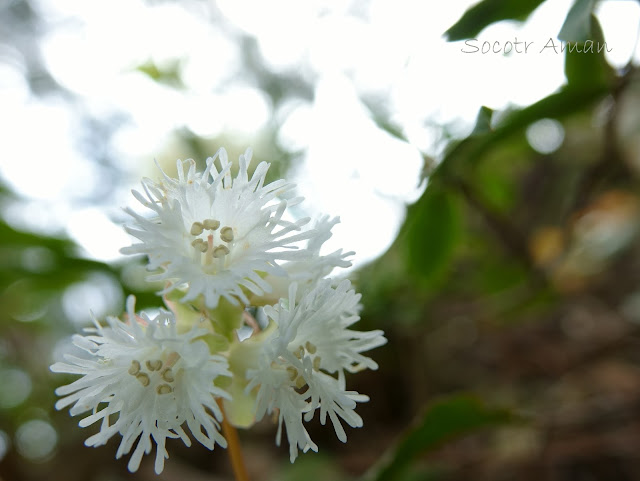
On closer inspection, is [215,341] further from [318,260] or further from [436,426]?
[436,426]

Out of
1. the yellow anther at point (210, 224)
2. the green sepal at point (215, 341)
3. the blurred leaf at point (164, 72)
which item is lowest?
the green sepal at point (215, 341)

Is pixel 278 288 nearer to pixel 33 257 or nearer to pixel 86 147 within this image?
pixel 33 257

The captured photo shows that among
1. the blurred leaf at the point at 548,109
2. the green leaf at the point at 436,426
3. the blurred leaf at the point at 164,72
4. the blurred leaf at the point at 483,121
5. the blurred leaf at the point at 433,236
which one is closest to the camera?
the blurred leaf at the point at 483,121

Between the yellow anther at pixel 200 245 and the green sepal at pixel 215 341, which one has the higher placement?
the yellow anther at pixel 200 245

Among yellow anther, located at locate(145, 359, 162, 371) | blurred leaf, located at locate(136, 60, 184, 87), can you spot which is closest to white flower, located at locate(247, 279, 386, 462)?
yellow anther, located at locate(145, 359, 162, 371)

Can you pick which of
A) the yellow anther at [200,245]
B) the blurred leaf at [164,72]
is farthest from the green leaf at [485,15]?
the blurred leaf at [164,72]

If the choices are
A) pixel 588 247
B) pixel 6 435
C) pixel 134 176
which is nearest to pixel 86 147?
pixel 134 176

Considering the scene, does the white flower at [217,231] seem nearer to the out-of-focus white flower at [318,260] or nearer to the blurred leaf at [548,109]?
the out-of-focus white flower at [318,260]

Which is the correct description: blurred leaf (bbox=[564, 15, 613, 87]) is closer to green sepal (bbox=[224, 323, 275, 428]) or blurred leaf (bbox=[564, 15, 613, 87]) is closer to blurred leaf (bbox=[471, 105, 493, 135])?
blurred leaf (bbox=[471, 105, 493, 135])
